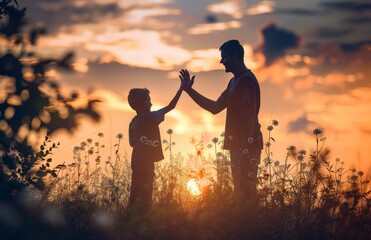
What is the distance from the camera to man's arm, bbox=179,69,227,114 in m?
→ 7.72

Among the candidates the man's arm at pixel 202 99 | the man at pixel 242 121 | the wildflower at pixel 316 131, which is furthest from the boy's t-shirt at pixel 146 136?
the wildflower at pixel 316 131

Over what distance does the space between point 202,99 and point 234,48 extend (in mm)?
1221

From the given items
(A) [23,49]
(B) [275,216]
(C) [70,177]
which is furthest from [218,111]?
(A) [23,49]

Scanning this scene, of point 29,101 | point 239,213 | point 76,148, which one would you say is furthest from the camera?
point 76,148

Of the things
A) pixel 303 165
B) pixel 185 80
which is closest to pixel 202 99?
pixel 185 80

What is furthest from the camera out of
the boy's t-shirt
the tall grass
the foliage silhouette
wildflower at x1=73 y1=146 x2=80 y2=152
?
wildflower at x1=73 y1=146 x2=80 y2=152

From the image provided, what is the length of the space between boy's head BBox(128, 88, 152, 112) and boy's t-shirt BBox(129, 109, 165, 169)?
0.44 feet

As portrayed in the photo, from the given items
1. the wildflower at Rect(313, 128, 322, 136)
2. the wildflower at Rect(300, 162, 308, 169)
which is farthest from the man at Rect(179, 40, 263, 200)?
the wildflower at Rect(300, 162, 308, 169)

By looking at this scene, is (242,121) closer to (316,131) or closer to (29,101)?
(316,131)

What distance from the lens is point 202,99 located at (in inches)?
311

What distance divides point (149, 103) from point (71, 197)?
1835 millimetres

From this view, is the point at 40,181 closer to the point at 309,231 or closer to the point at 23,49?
the point at 23,49

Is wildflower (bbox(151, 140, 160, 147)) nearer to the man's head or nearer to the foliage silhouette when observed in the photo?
the man's head

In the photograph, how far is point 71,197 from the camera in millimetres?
7633
